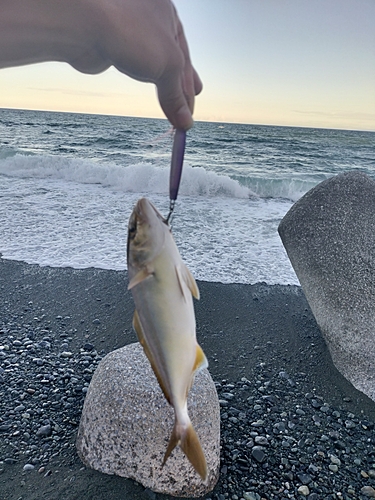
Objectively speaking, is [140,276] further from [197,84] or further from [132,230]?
[197,84]

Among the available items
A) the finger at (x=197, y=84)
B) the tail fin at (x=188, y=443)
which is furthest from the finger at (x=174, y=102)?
the tail fin at (x=188, y=443)

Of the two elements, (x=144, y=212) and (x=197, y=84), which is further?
(x=197, y=84)

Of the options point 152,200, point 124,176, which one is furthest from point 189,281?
point 124,176

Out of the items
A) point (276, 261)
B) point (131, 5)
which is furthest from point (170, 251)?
point (276, 261)

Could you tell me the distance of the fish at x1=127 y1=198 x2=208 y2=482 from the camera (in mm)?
1507

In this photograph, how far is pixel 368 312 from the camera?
4305 mm

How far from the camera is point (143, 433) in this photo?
10.0 ft

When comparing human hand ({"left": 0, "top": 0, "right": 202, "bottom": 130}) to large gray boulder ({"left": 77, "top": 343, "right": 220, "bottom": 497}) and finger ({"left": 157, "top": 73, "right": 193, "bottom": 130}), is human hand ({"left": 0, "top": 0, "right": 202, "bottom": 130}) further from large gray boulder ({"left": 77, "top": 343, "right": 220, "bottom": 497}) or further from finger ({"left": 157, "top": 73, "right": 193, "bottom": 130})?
large gray boulder ({"left": 77, "top": 343, "right": 220, "bottom": 497})

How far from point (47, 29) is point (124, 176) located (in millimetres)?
15258

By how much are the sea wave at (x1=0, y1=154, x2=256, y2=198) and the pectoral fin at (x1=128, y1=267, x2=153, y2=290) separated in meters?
13.3

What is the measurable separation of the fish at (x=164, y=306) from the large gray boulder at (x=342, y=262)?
3116mm

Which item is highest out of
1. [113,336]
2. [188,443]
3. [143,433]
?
[188,443]

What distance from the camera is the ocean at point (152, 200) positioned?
24.6 feet

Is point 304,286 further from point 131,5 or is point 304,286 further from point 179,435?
point 131,5
